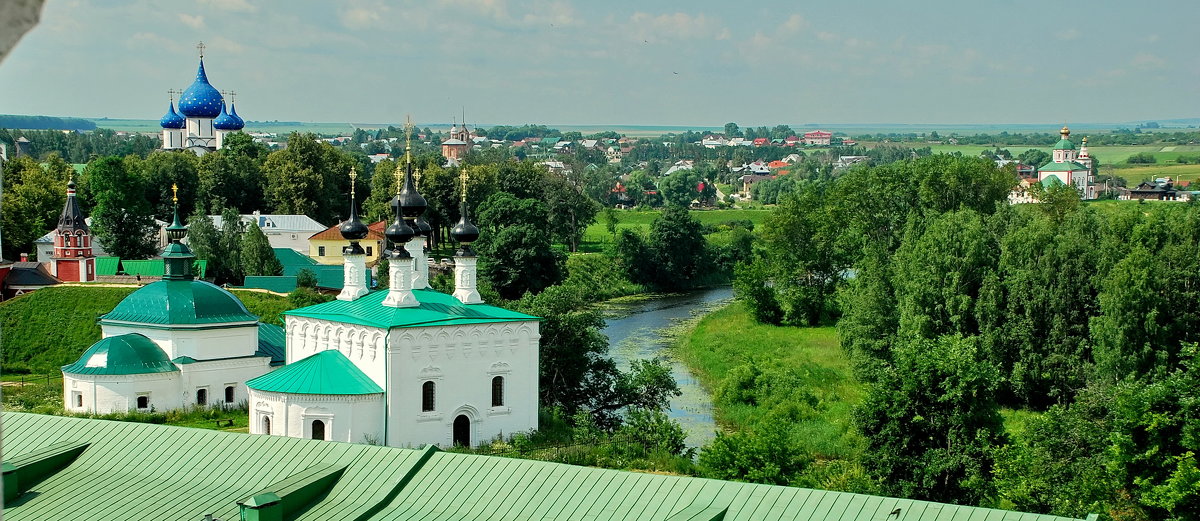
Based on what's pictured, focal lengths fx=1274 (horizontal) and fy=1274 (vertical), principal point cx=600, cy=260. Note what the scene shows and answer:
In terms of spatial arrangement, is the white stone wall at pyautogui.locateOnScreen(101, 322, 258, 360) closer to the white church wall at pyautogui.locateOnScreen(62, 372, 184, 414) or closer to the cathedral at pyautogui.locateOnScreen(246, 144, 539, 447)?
the white church wall at pyautogui.locateOnScreen(62, 372, 184, 414)

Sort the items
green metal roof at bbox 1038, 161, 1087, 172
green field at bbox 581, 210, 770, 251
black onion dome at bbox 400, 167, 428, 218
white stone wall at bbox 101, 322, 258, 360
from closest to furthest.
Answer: black onion dome at bbox 400, 167, 428, 218, white stone wall at bbox 101, 322, 258, 360, green field at bbox 581, 210, 770, 251, green metal roof at bbox 1038, 161, 1087, 172

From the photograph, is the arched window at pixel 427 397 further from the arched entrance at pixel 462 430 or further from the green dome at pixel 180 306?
the green dome at pixel 180 306

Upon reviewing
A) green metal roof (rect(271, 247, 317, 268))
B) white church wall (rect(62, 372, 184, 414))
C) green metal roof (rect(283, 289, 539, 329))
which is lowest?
white church wall (rect(62, 372, 184, 414))

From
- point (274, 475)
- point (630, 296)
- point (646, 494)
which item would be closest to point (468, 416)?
point (274, 475)

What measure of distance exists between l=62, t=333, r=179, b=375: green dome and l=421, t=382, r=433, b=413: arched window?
6437 millimetres

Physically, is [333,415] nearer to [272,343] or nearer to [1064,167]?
[272,343]

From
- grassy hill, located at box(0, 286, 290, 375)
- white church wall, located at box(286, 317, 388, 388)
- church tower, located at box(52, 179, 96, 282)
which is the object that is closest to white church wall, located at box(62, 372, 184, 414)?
white church wall, located at box(286, 317, 388, 388)

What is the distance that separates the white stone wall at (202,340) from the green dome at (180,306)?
163 millimetres

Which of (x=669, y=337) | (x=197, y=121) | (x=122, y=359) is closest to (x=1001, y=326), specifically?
(x=669, y=337)

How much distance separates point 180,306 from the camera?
24984mm

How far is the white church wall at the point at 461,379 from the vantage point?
2061cm

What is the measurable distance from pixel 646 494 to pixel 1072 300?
58.9ft

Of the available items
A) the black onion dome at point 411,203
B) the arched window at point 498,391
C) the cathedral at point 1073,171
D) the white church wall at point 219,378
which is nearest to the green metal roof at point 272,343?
the white church wall at point 219,378

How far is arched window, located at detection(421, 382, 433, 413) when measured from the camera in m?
20.9
